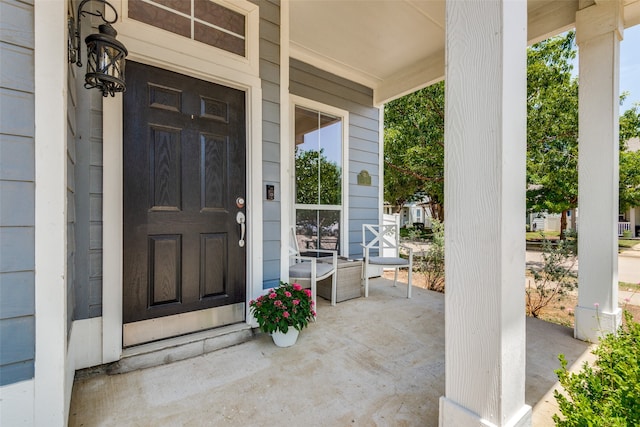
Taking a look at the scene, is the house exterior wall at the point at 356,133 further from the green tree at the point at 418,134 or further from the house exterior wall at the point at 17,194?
the green tree at the point at 418,134

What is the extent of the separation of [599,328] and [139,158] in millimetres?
3668

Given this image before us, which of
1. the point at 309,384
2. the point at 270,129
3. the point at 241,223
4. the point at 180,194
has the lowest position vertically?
the point at 309,384

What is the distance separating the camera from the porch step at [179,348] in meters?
1.88

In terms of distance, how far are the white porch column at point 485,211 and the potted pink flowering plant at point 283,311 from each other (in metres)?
1.20

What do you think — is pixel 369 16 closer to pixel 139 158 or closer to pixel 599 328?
pixel 139 158

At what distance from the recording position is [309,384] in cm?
177

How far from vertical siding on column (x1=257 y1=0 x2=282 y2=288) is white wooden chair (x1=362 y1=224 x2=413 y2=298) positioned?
1421mm

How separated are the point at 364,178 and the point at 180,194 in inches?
111

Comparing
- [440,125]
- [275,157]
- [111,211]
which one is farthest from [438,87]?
[111,211]

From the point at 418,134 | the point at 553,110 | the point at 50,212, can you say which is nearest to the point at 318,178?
the point at 50,212

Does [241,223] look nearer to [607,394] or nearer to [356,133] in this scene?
[607,394]

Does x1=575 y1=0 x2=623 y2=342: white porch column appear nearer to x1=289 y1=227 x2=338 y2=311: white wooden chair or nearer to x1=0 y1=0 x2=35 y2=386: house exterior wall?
x1=289 y1=227 x2=338 y2=311: white wooden chair

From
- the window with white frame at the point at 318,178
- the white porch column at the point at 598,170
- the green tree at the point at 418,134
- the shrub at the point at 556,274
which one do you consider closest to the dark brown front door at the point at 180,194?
the window with white frame at the point at 318,178

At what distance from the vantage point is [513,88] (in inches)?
43.0
